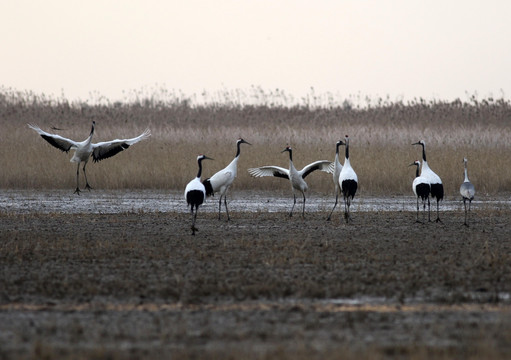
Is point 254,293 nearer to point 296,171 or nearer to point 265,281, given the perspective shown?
point 265,281

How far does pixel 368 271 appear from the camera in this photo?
8.24 m

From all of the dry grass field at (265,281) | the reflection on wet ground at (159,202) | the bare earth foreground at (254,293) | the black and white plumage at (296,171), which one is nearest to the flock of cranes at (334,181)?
the black and white plumage at (296,171)

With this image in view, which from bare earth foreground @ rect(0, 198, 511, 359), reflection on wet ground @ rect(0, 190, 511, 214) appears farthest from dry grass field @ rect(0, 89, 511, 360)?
reflection on wet ground @ rect(0, 190, 511, 214)

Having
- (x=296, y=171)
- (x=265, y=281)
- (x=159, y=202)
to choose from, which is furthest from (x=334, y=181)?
(x=265, y=281)

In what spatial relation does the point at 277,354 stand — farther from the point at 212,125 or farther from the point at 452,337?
the point at 212,125

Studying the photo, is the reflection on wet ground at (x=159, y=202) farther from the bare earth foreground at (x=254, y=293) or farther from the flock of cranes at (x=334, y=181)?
the bare earth foreground at (x=254, y=293)

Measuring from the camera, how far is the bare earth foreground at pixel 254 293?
5.30 m

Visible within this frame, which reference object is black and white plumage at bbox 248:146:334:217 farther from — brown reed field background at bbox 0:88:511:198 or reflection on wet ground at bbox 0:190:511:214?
brown reed field background at bbox 0:88:511:198

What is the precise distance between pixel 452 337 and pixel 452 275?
2.55 m

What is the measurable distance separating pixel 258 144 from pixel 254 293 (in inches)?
673

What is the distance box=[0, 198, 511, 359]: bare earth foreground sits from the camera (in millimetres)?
5301

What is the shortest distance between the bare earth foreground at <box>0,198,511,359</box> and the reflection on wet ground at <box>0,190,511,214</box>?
13.0ft

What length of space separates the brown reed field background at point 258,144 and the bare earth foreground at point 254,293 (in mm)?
8235

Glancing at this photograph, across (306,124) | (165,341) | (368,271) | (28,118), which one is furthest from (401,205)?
(28,118)
